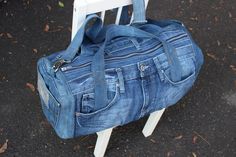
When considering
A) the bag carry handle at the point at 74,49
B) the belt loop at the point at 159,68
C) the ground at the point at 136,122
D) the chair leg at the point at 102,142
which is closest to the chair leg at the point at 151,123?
the ground at the point at 136,122

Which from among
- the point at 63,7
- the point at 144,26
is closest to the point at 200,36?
the point at 63,7

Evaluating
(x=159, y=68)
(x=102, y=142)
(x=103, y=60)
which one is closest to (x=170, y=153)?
(x=102, y=142)

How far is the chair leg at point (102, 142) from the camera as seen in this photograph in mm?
1685

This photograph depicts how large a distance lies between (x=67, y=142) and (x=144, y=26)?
2.38ft

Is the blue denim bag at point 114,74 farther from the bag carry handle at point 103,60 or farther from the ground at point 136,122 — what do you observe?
the ground at point 136,122

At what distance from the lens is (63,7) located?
2.55m

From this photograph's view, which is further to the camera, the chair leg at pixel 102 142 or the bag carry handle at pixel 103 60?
the chair leg at pixel 102 142

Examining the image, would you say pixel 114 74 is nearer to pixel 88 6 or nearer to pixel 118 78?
pixel 118 78

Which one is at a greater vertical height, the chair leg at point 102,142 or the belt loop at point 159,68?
the belt loop at point 159,68

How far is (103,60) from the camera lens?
143 centimetres

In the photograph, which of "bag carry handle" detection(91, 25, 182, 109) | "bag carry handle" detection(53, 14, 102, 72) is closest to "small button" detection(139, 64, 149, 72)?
"bag carry handle" detection(91, 25, 182, 109)

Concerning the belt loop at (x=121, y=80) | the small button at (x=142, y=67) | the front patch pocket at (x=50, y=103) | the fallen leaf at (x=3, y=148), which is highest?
the small button at (x=142, y=67)

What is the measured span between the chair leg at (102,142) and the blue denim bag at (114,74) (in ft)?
A: 0.51

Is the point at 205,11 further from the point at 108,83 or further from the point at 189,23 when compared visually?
the point at 108,83
